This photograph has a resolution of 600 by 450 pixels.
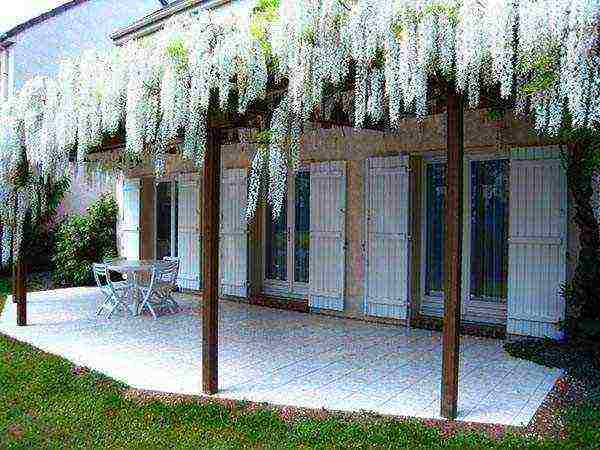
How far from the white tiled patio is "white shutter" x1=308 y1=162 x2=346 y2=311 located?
0.30 metres

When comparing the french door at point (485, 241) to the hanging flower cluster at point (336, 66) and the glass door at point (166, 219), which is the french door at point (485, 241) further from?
the glass door at point (166, 219)

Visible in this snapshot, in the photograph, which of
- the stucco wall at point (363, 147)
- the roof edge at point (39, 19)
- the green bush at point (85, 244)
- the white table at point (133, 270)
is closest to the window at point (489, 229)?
the stucco wall at point (363, 147)

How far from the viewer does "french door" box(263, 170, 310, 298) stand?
25.3 feet

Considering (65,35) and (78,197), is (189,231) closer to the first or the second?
(78,197)

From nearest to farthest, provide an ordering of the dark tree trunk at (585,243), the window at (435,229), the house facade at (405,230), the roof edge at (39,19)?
1. the dark tree trunk at (585,243)
2. the house facade at (405,230)
3. the window at (435,229)
4. the roof edge at (39,19)

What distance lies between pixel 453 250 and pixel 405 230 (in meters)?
2.78

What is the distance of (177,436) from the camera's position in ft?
11.5

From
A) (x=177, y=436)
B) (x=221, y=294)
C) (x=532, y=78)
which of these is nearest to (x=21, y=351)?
(x=177, y=436)

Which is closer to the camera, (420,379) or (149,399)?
(149,399)

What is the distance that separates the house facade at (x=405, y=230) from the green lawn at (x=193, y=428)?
200 cm

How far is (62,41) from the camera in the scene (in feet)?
41.6

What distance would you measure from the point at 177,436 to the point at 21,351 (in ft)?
8.85

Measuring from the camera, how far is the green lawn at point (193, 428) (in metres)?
3.37

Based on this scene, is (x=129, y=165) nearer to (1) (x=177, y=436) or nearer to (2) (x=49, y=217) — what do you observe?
(2) (x=49, y=217)
